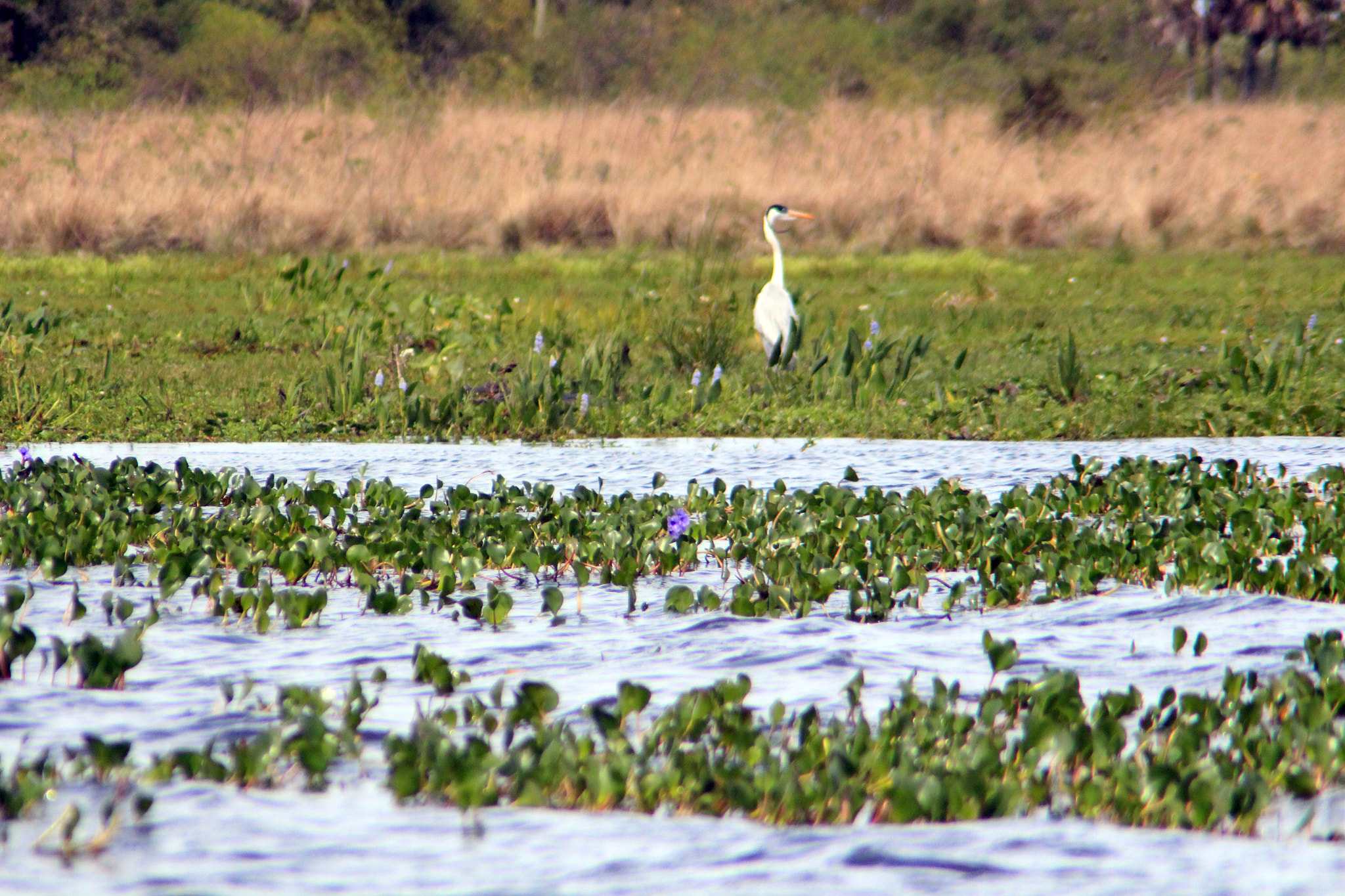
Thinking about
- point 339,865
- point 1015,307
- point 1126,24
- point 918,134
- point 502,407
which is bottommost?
point 339,865

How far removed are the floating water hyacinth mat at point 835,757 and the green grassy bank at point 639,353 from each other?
440 cm

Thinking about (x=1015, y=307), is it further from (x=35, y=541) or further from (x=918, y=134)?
(x=35, y=541)

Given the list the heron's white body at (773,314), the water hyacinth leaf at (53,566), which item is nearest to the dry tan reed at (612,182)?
the heron's white body at (773,314)

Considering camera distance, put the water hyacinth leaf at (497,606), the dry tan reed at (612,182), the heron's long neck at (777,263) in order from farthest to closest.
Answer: the dry tan reed at (612,182)
the heron's long neck at (777,263)
the water hyacinth leaf at (497,606)

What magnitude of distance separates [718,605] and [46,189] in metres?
11.7

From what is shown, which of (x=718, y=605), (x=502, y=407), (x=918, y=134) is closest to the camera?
(x=718, y=605)

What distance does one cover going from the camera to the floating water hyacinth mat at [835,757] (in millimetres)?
2695

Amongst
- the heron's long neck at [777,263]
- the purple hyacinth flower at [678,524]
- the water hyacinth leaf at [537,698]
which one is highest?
the heron's long neck at [777,263]

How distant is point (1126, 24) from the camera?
121 ft

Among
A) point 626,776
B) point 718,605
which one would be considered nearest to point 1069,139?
point 718,605

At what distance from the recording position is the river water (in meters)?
2.54

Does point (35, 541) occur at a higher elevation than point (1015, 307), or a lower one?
lower

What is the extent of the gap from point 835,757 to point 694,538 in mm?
2224

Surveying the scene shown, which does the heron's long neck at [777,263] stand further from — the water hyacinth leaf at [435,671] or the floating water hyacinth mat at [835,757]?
the floating water hyacinth mat at [835,757]
